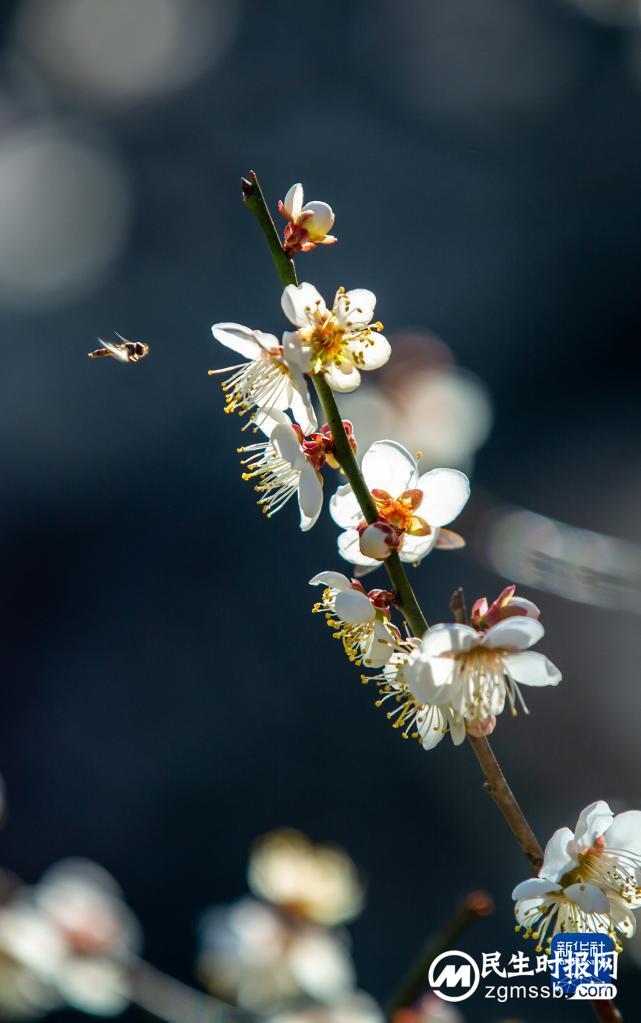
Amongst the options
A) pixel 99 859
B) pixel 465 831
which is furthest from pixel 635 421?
pixel 99 859

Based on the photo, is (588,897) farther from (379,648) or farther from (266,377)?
(266,377)

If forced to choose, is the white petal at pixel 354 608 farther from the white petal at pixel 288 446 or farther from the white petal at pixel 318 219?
the white petal at pixel 318 219

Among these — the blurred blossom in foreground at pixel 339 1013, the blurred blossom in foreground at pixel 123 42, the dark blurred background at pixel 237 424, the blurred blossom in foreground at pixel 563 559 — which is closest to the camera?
the blurred blossom in foreground at pixel 339 1013

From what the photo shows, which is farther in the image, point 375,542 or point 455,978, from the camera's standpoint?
point 455,978

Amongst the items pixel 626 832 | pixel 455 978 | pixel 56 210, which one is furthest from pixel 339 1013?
pixel 56 210

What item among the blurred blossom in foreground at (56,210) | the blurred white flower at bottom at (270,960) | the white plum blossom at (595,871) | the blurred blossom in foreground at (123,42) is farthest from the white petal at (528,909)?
the blurred blossom in foreground at (123,42)

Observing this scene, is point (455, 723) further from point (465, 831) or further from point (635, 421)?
point (635, 421)
